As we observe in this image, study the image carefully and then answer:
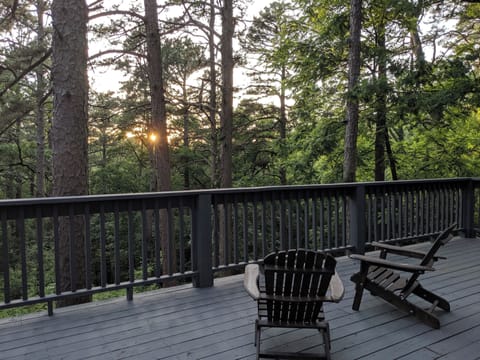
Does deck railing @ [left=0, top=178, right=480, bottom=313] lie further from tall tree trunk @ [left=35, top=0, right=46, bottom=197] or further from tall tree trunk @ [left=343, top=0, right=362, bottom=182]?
tall tree trunk @ [left=35, top=0, right=46, bottom=197]

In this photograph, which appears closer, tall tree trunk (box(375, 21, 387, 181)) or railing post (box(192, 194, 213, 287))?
railing post (box(192, 194, 213, 287))

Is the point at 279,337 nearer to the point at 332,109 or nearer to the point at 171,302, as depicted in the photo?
the point at 171,302

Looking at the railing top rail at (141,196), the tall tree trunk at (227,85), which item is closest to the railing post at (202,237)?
the railing top rail at (141,196)

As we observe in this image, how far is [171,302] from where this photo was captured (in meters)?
3.46

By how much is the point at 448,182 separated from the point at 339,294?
4499mm

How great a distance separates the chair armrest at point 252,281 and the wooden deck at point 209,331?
456 millimetres

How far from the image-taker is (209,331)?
282 cm

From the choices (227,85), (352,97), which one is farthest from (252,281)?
(227,85)

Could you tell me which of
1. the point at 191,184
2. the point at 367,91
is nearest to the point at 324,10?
the point at 367,91

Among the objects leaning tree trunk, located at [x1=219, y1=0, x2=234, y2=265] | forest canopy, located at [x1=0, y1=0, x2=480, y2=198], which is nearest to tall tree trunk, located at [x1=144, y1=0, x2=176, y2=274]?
forest canopy, located at [x1=0, y1=0, x2=480, y2=198]

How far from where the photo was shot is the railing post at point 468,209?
240 inches

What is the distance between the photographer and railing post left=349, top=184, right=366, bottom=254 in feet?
16.0

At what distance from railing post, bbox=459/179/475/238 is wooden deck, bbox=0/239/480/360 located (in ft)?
9.34

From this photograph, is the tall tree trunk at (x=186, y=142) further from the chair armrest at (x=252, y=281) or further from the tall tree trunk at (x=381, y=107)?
the chair armrest at (x=252, y=281)
